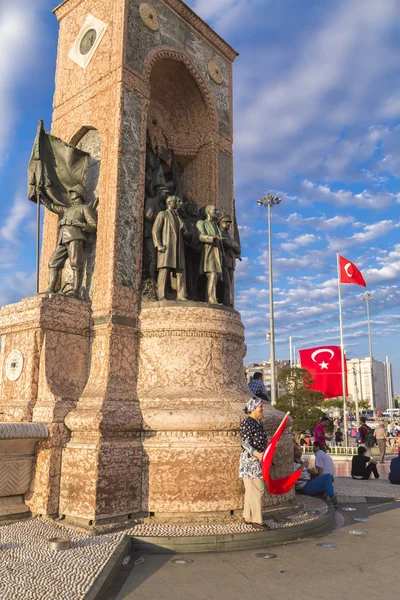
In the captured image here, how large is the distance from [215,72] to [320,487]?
8317mm

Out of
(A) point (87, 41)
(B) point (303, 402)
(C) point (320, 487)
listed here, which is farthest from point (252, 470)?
(B) point (303, 402)

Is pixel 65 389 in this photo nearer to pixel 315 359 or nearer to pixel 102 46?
pixel 102 46

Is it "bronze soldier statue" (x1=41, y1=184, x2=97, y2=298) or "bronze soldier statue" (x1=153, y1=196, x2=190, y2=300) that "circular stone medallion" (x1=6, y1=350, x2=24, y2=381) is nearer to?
"bronze soldier statue" (x1=41, y1=184, x2=97, y2=298)

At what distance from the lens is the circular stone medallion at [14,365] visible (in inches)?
297

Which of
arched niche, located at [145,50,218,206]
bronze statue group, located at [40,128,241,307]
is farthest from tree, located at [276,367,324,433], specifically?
bronze statue group, located at [40,128,241,307]

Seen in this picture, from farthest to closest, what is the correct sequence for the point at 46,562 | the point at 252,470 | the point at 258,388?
the point at 258,388 → the point at 252,470 → the point at 46,562

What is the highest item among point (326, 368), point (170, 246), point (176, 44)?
point (176, 44)

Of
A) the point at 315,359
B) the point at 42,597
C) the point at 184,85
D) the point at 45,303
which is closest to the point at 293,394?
the point at 315,359

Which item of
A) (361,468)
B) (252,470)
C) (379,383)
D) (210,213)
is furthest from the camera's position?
(379,383)

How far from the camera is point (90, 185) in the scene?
899cm

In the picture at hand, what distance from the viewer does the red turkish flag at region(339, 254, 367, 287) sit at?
2531cm

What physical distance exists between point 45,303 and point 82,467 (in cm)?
228

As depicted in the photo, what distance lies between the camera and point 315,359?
104 feet

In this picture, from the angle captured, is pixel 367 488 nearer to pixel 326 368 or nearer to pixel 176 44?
pixel 176 44
